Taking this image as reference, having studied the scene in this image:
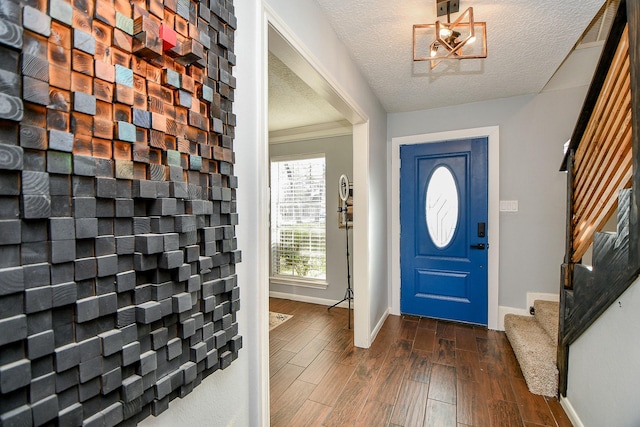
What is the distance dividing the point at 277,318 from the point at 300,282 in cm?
77

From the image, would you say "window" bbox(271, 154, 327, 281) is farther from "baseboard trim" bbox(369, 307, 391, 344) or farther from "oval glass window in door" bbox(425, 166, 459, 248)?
"oval glass window in door" bbox(425, 166, 459, 248)

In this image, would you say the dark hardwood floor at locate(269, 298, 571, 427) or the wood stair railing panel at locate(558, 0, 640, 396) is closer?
the wood stair railing panel at locate(558, 0, 640, 396)

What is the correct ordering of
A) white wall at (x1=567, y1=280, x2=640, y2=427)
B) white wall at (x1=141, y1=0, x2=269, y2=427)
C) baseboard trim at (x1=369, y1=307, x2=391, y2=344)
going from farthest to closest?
baseboard trim at (x1=369, y1=307, x2=391, y2=344), white wall at (x1=567, y1=280, x2=640, y2=427), white wall at (x1=141, y1=0, x2=269, y2=427)

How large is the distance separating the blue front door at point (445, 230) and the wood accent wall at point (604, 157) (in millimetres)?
1199

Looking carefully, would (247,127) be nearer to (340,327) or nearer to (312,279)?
(340,327)

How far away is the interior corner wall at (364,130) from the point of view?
165 cm

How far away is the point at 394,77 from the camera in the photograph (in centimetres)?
266

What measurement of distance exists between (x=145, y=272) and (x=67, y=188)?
29 centimetres

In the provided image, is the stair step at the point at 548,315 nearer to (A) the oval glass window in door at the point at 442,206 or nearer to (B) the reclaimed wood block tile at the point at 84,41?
(A) the oval glass window in door at the point at 442,206

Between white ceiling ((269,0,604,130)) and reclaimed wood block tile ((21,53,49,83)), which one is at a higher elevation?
white ceiling ((269,0,604,130))

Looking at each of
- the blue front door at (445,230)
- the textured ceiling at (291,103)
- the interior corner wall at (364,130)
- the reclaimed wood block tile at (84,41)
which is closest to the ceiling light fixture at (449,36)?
the interior corner wall at (364,130)

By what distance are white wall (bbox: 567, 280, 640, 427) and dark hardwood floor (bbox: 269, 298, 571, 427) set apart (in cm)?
31

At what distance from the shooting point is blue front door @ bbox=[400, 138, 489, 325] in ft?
10.6

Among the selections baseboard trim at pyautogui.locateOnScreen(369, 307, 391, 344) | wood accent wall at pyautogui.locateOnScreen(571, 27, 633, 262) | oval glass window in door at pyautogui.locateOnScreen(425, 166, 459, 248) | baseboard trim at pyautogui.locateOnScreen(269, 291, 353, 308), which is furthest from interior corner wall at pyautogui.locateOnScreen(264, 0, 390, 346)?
wood accent wall at pyautogui.locateOnScreen(571, 27, 633, 262)
